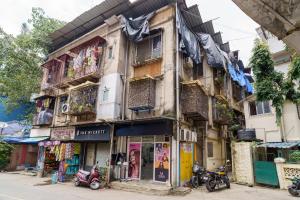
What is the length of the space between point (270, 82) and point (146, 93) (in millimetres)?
7877

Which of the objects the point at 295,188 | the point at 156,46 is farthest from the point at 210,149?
the point at 156,46

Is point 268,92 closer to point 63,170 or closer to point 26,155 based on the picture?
point 63,170

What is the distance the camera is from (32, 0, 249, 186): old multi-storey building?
1175 cm

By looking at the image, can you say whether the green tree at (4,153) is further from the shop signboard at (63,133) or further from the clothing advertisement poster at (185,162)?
the clothing advertisement poster at (185,162)

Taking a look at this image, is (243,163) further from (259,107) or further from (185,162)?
(259,107)

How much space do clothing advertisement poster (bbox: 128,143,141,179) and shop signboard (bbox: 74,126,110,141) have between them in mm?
1620

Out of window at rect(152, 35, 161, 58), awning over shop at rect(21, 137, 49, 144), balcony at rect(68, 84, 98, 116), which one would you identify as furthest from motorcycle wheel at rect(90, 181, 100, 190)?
awning over shop at rect(21, 137, 49, 144)

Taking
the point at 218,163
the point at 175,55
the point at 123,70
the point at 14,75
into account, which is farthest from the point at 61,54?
the point at 218,163

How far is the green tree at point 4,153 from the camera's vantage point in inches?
734

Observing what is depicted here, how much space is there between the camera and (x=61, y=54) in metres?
19.3

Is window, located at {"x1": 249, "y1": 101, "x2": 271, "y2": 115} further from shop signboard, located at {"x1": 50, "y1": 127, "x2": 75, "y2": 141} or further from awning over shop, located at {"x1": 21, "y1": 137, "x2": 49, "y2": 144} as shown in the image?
awning over shop, located at {"x1": 21, "y1": 137, "x2": 49, "y2": 144}

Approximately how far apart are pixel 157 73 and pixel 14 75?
1746 centimetres

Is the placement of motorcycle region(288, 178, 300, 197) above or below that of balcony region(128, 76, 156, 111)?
below

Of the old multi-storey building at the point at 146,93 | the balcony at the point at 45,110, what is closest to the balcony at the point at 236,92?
the old multi-storey building at the point at 146,93
